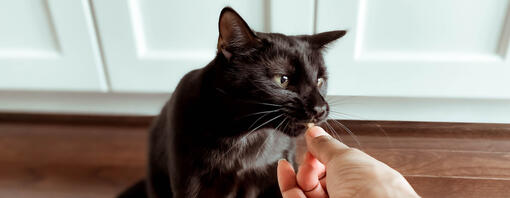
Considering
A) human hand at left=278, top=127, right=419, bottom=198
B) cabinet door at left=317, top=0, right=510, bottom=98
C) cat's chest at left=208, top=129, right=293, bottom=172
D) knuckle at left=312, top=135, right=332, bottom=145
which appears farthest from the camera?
cabinet door at left=317, top=0, right=510, bottom=98

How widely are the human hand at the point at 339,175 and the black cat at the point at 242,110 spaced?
5 centimetres

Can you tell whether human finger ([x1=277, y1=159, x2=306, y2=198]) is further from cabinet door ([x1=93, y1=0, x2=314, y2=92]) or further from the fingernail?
cabinet door ([x1=93, y1=0, x2=314, y2=92])

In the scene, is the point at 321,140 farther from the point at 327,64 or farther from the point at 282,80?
the point at 327,64

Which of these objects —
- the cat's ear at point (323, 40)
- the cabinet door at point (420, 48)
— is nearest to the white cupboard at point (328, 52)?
the cabinet door at point (420, 48)

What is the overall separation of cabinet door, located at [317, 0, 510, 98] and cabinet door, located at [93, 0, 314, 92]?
0.37 ft

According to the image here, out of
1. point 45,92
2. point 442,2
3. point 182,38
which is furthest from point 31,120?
point 442,2

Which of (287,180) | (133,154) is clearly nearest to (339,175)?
(287,180)

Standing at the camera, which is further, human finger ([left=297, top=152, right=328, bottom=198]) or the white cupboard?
the white cupboard

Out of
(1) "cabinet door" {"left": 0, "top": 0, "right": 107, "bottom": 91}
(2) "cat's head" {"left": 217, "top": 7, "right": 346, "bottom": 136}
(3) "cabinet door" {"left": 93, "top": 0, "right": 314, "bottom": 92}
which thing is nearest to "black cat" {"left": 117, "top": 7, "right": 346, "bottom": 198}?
(2) "cat's head" {"left": 217, "top": 7, "right": 346, "bottom": 136}

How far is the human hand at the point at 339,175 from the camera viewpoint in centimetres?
58

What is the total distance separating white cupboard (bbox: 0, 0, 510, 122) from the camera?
1.07 metres

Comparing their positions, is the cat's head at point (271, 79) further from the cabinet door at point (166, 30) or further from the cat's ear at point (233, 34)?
the cabinet door at point (166, 30)

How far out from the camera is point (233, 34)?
0.69 m

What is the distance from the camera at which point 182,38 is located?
116 centimetres
